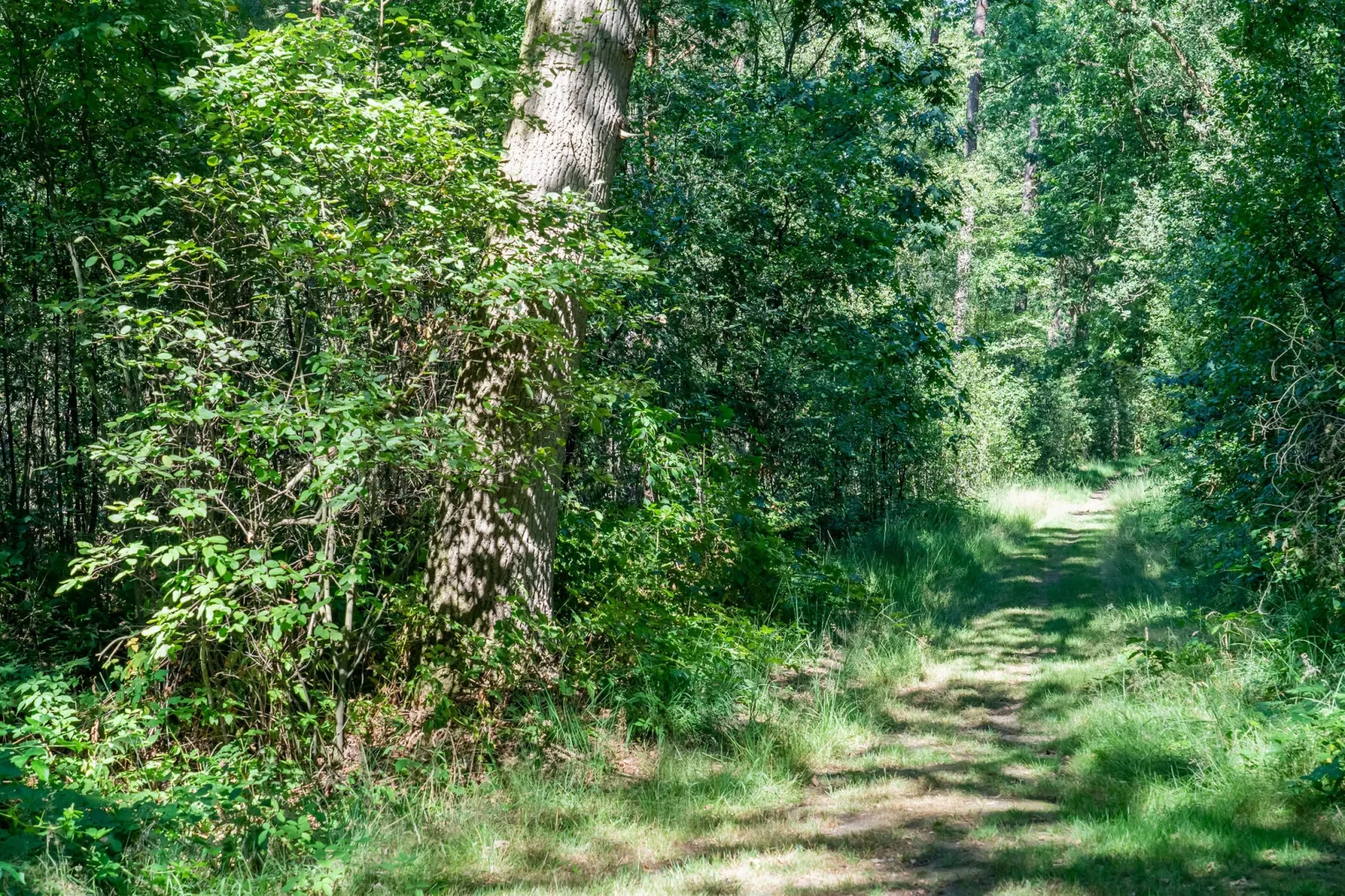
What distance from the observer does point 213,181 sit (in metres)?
4.91

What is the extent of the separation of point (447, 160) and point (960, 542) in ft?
30.3

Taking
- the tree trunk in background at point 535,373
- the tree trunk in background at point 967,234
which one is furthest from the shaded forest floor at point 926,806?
the tree trunk in background at point 967,234

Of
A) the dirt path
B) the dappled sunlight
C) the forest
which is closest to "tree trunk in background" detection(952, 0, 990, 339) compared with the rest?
the forest

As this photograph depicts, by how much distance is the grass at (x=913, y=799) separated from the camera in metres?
4.05

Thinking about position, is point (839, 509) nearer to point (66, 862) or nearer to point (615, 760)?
point (615, 760)

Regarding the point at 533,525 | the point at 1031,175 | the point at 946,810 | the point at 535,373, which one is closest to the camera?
the point at 946,810

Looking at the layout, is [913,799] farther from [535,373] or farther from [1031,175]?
[1031,175]

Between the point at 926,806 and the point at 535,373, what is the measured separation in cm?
335

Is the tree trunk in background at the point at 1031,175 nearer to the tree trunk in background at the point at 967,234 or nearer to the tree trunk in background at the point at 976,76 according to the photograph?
the tree trunk in background at the point at 976,76

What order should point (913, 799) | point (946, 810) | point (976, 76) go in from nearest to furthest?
point (946, 810) < point (913, 799) < point (976, 76)

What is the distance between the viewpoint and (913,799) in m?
5.07

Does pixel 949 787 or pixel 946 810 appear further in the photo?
pixel 949 787

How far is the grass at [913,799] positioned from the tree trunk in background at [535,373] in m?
1.09

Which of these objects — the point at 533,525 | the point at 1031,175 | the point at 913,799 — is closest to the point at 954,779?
the point at 913,799
